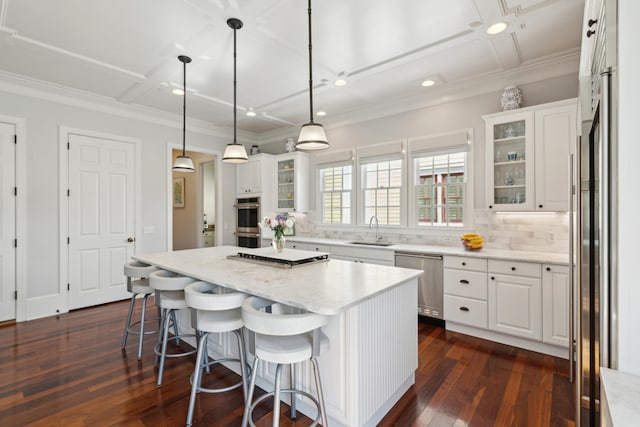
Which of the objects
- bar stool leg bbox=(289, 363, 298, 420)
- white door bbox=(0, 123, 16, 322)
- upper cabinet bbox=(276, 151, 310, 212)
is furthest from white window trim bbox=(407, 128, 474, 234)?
white door bbox=(0, 123, 16, 322)

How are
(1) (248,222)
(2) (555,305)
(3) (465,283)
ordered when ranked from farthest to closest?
(1) (248,222) < (3) (465,283) < (2) (555,305)

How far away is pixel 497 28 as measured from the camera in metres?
2.67

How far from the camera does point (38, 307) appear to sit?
388cm

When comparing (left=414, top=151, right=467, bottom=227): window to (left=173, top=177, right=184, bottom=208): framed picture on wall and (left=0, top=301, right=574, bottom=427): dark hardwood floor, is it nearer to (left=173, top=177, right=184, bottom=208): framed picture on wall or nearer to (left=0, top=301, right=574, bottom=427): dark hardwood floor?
(left=0, top=301, right=574, bottom=427): dark hardwood floor

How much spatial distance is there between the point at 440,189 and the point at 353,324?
9.59 ft

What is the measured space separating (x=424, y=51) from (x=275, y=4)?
151cm

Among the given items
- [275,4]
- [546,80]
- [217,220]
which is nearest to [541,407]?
[546,80]

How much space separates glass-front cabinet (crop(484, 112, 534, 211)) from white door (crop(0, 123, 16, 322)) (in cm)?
555

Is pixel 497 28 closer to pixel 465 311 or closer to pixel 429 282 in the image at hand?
pixel 429 282

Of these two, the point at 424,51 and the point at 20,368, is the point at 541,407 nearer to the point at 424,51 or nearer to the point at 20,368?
the point at 424,51

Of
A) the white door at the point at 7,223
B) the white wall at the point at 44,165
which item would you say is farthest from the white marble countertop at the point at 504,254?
the white door at the point at 7,223

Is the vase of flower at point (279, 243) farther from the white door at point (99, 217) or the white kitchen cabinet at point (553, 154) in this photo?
the white door at point (99, 217)

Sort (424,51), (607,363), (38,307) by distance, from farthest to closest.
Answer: (38,307) < (424,51) < (607,363)

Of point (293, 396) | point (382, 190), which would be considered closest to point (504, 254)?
point (382, 190)
